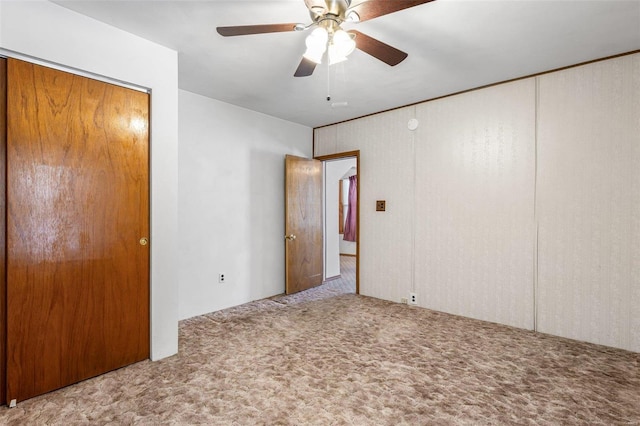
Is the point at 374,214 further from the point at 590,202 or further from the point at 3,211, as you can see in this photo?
the point at 3,211

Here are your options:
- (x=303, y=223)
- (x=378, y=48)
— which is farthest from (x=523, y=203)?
(x=303, y=223)

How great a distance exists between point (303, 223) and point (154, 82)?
2.73 meters

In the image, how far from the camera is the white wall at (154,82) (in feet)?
6.87

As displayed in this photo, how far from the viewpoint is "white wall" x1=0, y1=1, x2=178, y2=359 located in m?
2.09

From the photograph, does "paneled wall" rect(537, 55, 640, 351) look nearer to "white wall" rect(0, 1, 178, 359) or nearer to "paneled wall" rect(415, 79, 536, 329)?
"paneled wall" rect(415, 79, 536, 329)

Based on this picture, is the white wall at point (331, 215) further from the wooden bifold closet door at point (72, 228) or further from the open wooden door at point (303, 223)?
the wooden bifold closet door at point (72, 228)

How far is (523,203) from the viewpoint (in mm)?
3193

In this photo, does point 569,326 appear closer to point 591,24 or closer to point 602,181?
point 602,181

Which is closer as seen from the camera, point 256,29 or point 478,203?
point 256,29

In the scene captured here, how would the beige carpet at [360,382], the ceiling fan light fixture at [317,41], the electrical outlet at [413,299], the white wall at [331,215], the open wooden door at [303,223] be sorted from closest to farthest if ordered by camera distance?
the ceiling fan light fixture at [317,41], the beige carpet at [360,382], the electrical outlet at [413,299], the open wooden door at [303,223], the white wall at [331,215]

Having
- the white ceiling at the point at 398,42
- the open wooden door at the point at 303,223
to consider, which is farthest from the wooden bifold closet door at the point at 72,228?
the open wooden door at the point at 303,223

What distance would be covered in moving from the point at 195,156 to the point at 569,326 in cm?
428

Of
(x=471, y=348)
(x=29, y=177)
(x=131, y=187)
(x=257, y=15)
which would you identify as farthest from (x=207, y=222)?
(x=471, y=348)

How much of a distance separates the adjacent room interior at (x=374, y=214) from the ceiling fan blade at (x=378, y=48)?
2cm
